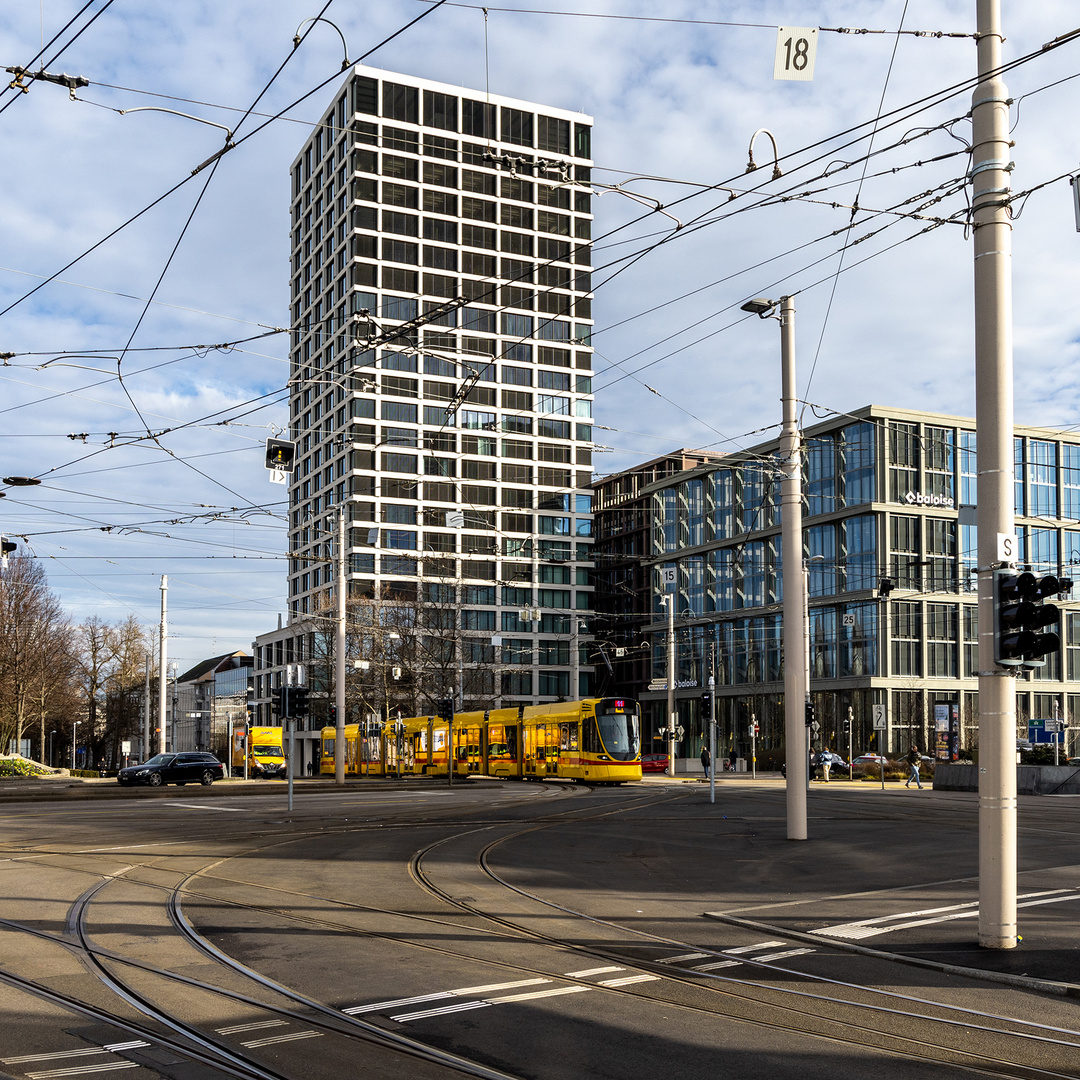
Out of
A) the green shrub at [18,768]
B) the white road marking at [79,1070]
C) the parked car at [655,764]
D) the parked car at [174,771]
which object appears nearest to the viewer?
the white road marking at [79,1070]

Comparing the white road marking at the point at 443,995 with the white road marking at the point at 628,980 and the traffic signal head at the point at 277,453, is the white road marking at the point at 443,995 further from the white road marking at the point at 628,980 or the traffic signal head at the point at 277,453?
the traffic signal head at the point at 277,453

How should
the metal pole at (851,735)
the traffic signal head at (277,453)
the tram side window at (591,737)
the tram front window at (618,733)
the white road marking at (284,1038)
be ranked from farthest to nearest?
Answer: the metal pole at (851,735)
the tram side window at (591,737)
the tram front window at (618,733)
the traffic signal head at (277,453)
the white road marking at (284,1038)

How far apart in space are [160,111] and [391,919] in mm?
9753

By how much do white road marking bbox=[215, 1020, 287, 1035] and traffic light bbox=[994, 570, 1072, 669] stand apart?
6.81m

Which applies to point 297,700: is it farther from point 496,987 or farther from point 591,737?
point 496,987

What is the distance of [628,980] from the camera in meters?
8.85

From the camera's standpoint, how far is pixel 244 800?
35.3 m

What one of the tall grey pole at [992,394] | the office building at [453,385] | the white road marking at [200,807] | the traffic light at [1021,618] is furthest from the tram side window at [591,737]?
the office building at [453,385]

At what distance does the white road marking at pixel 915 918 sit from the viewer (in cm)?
1091

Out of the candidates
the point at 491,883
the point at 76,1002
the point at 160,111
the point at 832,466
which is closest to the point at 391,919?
the point at 491,883

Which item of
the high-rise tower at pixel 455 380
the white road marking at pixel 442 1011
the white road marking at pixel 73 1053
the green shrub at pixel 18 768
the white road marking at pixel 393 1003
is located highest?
the high-rise tower at pixel 455 380

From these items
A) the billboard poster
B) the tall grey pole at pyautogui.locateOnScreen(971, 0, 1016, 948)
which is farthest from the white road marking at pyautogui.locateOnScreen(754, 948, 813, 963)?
the billboard poster

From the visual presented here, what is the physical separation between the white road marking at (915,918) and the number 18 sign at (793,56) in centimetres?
842

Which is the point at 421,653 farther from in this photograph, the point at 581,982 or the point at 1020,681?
the point at 581,982
